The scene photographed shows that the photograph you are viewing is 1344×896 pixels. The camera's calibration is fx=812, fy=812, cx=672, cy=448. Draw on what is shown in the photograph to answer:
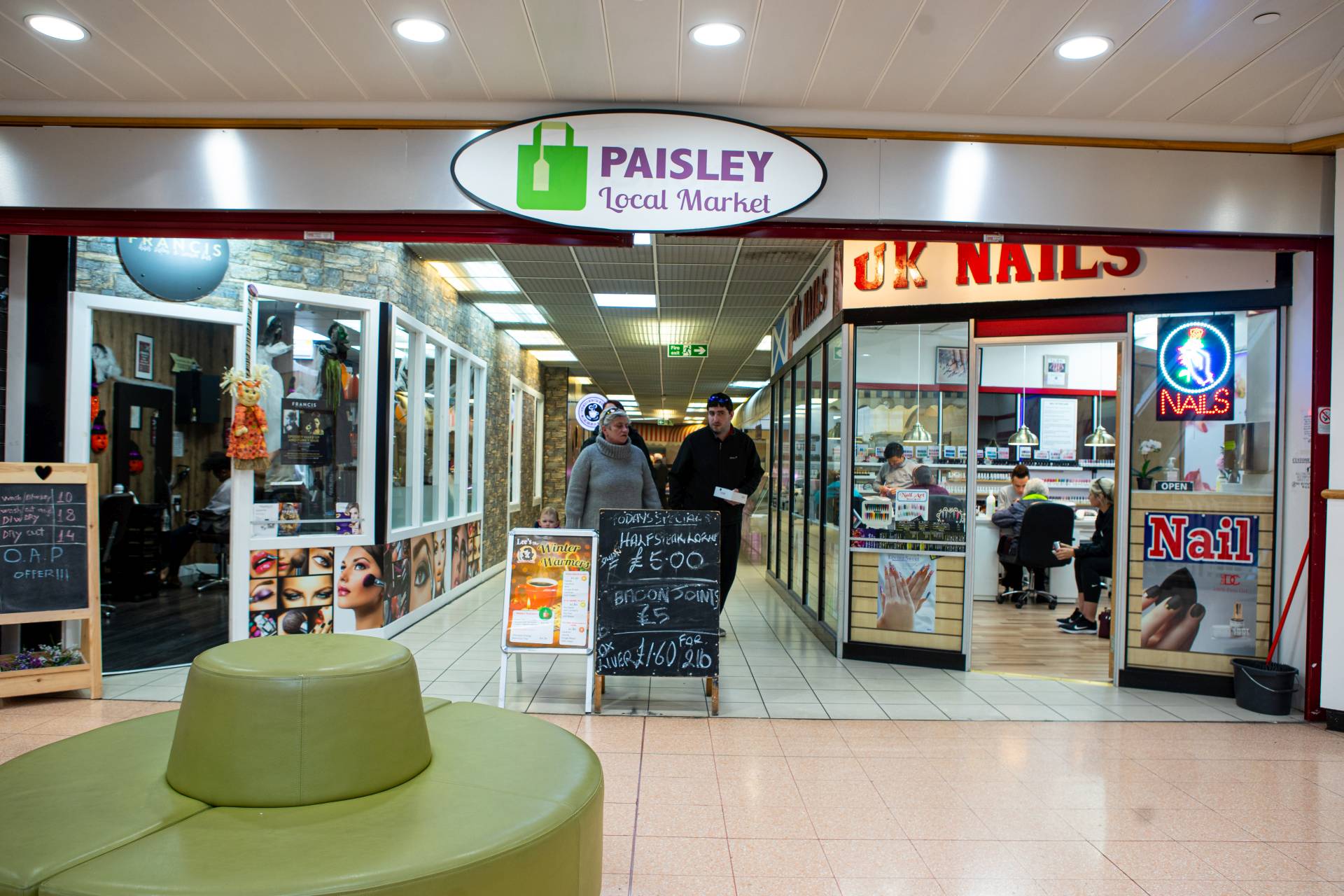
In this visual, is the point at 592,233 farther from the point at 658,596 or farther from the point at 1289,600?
the point at 1289,600

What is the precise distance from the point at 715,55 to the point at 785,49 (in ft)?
0.94

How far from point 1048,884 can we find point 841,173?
300 centimetres

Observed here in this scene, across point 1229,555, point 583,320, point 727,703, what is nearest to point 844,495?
point 727,703

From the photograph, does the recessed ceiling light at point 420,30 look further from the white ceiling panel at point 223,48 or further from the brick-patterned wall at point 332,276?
the brick-patterned wall at point 332,276

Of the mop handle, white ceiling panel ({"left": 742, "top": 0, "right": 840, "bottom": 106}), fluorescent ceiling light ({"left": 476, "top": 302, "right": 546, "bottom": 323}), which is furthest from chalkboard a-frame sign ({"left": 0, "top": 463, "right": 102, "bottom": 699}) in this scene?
the mop handle

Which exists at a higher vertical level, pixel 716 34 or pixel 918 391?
pixel 716 34

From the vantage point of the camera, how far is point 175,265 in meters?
4.94

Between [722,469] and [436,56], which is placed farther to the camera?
[722,469]

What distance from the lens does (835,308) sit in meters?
5.80

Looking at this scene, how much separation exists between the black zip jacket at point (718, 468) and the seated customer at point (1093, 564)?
3.03 meters

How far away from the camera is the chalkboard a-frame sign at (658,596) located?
4.17 meters

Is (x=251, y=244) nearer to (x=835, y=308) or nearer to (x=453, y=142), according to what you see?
(x=453, y=142)

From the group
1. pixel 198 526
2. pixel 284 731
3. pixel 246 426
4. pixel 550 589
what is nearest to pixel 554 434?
pixel 198 526

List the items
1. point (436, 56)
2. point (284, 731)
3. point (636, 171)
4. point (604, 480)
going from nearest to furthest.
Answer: point (284, 731), point (436, 56), point (636, 171), point (604, 480)
